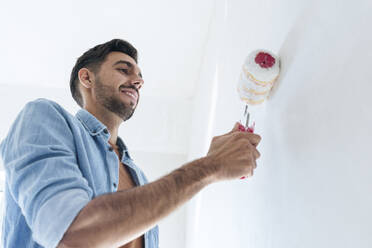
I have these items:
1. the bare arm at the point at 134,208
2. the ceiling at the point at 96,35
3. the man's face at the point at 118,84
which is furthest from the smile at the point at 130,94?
the ceiling at the point at 96,35

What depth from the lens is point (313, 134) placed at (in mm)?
673

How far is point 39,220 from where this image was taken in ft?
2.02

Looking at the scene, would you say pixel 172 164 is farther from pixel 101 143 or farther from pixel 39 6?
pixel 101 143

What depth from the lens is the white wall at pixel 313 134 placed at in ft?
1.70

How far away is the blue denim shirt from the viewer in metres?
0.61

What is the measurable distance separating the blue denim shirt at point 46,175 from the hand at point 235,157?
9.8 inches

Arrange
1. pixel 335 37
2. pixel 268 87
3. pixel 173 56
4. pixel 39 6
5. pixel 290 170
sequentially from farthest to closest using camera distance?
1. pixel 173 56
2. pixel 39 6
3. pixel 268 87
4. pixel 290 170
5. pixel 335 37

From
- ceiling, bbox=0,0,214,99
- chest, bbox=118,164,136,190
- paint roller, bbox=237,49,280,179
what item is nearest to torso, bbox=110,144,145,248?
chest, bbox=118,164,136,190

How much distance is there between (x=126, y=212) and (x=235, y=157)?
10.8 inches

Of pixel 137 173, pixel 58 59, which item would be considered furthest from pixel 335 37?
pixel 58 59

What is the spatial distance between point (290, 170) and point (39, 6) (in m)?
2.34

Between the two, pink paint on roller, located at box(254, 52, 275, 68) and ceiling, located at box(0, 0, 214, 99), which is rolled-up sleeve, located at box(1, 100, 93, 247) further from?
ceiling, located at box(0, 0, 214, 99)

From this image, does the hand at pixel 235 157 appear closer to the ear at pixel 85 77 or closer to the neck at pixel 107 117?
the neck at pixel 107 117

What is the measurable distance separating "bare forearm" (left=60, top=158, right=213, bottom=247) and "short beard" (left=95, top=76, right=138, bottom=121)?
60 centimetres
